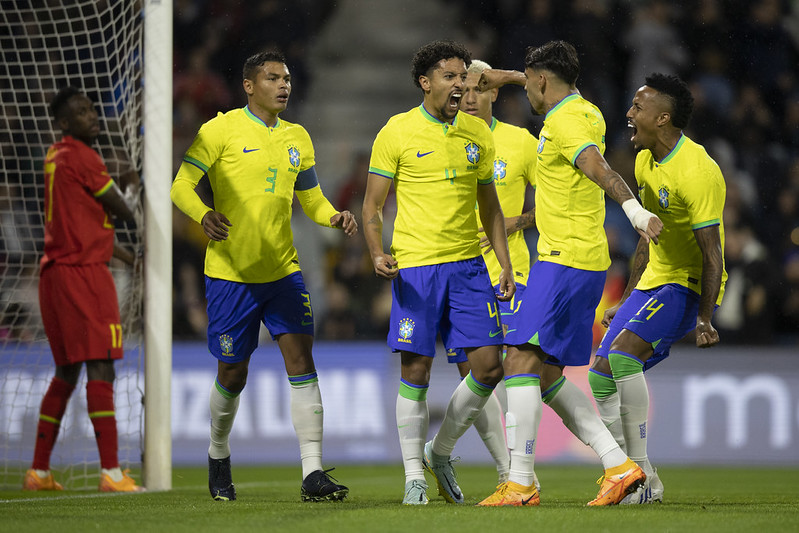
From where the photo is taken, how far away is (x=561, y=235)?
17.3 ft

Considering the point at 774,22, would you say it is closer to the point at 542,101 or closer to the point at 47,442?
the point at 542,101

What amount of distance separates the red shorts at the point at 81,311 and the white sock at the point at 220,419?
1.19 meters

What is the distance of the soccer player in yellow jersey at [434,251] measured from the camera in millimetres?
5250

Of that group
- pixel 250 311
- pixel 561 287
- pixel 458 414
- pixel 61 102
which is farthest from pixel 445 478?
pixel 61 102

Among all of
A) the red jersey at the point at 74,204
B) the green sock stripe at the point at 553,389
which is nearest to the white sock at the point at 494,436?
the green sock stripe at the point at 553,389

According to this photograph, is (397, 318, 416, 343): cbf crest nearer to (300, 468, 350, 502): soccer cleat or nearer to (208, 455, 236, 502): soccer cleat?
(300, 468, 350, 502): soccer cleat

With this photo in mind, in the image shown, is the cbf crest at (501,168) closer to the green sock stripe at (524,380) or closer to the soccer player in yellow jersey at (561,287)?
the soccer player in yellow jersey at (561,287)

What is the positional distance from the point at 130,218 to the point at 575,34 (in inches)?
288

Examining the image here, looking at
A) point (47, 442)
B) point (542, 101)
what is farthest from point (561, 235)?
point (47, 442)

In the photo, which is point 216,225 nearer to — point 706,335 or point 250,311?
point 250,311

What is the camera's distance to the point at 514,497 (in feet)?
16.5

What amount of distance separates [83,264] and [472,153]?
2.74 m

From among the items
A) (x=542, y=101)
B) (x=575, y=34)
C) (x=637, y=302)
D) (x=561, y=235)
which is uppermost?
(x=575, y=34)

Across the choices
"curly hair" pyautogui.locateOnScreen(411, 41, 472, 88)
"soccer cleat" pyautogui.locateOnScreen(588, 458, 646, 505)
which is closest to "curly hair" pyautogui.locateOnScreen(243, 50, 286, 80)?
"curly hair" pyautogui.locateOnScreen(411, 41, 472, 88)
